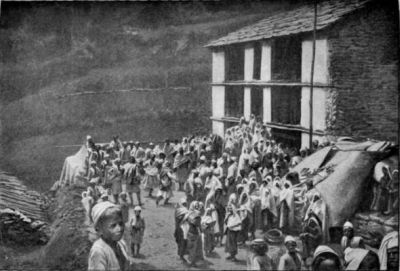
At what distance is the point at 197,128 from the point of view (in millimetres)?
6168

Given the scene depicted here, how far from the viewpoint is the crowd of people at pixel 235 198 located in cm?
546

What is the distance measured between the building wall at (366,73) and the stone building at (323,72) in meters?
0.01

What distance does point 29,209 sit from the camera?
5.73 meters

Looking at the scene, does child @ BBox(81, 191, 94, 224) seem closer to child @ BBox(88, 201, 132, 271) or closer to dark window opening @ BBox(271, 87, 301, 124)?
child @ BBox(88, 201, 132, 271)

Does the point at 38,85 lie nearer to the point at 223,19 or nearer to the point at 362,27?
the point at 223,19

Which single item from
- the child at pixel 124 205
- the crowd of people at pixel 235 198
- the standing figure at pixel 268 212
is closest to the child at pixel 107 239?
the crowd of people at pixel 235 198

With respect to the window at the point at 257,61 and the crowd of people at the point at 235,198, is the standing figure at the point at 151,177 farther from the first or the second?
the window at the point at 257,61

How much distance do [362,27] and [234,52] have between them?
5.82ft

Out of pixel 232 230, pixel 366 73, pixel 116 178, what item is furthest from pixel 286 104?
pixel 116 178

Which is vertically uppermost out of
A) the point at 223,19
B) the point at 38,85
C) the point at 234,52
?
the point at 223,19

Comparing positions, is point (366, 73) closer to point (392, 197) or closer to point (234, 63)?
point (392, 197)

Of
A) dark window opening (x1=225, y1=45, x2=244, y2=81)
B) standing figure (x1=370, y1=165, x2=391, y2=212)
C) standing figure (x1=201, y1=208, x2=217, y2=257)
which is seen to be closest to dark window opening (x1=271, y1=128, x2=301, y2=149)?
dark window opening (x1=225, y1=45, x2=244, y2=81)

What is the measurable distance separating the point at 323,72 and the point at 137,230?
3.24 m

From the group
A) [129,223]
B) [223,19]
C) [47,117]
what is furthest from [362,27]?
[47,117]
